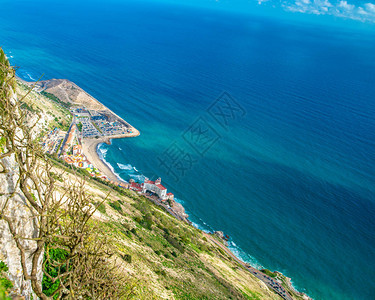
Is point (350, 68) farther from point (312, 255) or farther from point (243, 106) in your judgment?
point (312, 255)

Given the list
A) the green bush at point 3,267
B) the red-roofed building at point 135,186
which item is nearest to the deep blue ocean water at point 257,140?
the red-roofed building at point 135,186

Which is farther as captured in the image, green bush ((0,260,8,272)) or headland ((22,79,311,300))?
headland ((22,79,311,300))

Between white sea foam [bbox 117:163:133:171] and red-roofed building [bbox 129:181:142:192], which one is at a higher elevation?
red-roofed building [bbox 129:181:142:192]

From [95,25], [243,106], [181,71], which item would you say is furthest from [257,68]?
[95,25]

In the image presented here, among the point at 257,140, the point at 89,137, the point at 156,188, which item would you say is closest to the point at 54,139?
the point at 89,137

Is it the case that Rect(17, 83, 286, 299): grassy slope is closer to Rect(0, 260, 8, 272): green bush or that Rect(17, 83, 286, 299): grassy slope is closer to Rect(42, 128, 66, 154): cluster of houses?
Rect(0, 260, 8, 272): green bush

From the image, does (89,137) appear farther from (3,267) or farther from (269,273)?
(3,267)

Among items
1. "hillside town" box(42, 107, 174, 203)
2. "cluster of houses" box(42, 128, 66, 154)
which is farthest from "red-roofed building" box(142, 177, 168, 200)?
"cluster of houses" box(42, 128, 66, 154)
